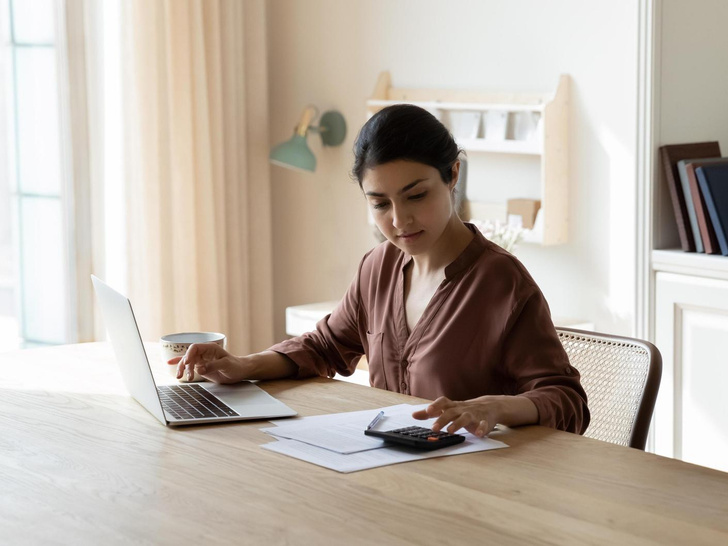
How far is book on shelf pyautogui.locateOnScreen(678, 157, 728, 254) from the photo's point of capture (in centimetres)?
266

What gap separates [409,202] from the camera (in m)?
1.80

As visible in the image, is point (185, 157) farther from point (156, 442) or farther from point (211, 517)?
point (211, 517)

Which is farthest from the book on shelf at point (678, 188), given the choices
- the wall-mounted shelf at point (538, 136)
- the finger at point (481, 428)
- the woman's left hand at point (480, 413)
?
the finger at point (481, 428)

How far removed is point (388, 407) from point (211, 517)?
0.55 metres

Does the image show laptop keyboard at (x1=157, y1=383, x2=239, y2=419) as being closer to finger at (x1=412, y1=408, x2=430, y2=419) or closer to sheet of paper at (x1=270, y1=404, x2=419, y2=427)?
sheet of paper at (x1=270, y1=404, x2=419, y2=427)

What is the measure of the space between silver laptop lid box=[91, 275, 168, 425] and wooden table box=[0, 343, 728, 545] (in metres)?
0.05

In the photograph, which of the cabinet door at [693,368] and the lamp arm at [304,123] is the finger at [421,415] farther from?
the lamp arm at [304,123]

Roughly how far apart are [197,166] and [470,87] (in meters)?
1.17

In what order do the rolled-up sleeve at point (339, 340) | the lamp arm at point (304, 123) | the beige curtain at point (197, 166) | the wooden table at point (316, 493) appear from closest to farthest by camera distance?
1. the wooden table at point (316, 493)
2. the rolled-up sleeve at point (339, 340)
3. the beige curtain at point (197, 166)
4. the lamp arm at point (304, 123)

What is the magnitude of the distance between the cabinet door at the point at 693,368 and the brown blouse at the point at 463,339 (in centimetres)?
101

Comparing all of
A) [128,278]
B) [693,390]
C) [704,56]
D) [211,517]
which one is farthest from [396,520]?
[128,278]

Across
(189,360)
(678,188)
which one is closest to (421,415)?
(189,360)

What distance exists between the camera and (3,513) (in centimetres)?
120

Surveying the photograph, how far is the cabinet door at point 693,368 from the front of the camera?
2.60 meters
